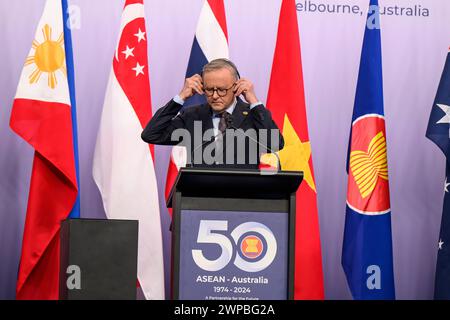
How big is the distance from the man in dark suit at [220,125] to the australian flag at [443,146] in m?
1.68

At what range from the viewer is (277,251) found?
2.79 meters

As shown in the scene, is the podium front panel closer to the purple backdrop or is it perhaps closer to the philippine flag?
the philippine flag

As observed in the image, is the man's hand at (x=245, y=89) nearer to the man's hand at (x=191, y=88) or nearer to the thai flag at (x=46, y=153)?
the man's hand at (x=191, y=88)

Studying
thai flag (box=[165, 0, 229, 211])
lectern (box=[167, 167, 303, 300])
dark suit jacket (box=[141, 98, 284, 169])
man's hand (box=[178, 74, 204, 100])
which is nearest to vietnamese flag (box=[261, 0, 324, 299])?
thai flag (box=[165, 0, 229, 211])

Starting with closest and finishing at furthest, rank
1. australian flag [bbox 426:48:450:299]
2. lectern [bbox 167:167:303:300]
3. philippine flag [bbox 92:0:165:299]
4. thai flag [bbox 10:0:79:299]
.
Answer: lectern [bbox 167:167:303:300] → thai flag [bbox 10:0:79:299] → philippine flag [bbox 92:0:165:299] → australian flag [bbox 426:48:450:299]

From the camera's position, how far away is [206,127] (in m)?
3.52

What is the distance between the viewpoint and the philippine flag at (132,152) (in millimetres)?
4594

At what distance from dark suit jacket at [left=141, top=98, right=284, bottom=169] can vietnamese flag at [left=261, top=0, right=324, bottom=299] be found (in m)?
1.20

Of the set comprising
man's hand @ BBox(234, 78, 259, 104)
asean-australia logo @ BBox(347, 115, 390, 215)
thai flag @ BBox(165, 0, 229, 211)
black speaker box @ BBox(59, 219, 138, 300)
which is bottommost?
black speaker box @ BBox(59, 219, 138, 300)

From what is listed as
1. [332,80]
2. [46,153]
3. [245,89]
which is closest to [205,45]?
[332,80]

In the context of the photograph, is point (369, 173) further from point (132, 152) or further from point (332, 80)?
point (132, 152)

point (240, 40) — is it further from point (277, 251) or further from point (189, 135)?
point (277, 251)

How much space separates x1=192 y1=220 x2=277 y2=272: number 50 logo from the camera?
2.75 metres

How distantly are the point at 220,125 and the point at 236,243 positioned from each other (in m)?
0.86
